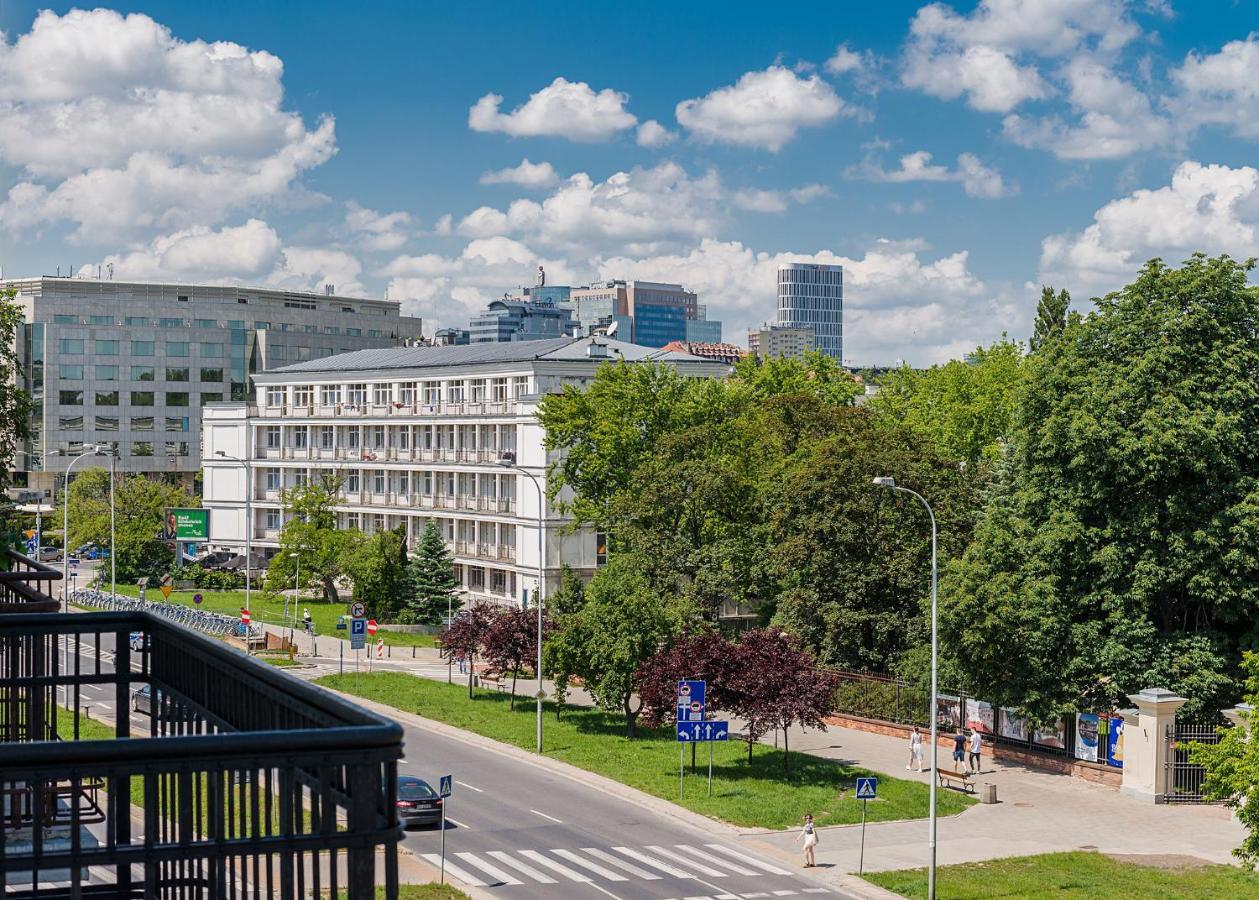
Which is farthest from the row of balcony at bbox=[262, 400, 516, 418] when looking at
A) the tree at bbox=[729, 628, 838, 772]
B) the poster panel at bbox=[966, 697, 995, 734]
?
the tree at bbox=[729, 628, 838, 772]

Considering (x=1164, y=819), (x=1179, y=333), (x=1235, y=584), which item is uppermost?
(x=1179, y=333)

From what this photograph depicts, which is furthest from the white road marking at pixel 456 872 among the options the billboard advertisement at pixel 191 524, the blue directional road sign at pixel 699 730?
the billboard advertisement at pixel 191 524

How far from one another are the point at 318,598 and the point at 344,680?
96.9 ft

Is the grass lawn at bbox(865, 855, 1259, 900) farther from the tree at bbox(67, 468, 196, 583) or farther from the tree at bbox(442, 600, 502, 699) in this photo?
the tree at bbox(67, 468, 196, 583)

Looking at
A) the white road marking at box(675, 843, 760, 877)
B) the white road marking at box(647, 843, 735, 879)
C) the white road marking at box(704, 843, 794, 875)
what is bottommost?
the white road marking at box(704, 843, 794, 875)

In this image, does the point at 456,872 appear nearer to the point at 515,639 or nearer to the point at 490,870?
the point at 490,870

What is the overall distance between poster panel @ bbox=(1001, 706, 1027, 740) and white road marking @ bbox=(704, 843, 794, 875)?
543 inches

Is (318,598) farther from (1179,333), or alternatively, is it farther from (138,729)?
(1179,333)

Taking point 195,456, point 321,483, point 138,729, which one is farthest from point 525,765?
point 195,456

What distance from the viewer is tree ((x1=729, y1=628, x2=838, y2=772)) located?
4172 cm

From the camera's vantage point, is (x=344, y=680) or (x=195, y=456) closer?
(x=344, y=680)

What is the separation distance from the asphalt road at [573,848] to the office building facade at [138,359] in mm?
91947

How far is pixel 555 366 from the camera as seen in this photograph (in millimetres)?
79562

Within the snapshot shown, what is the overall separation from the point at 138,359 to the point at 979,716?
3994 inches
